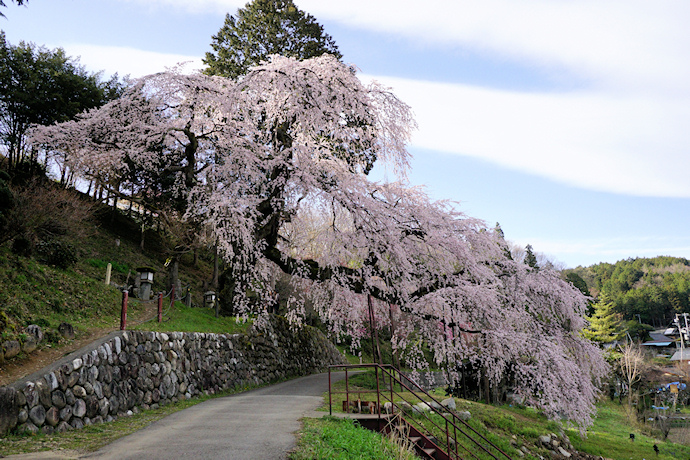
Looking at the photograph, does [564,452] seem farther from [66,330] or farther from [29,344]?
[29,344]

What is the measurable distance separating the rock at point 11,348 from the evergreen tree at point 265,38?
20.0 m

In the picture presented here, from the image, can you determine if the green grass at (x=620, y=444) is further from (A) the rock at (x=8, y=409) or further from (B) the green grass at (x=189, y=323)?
(A) the rock at (x=8, y=409)

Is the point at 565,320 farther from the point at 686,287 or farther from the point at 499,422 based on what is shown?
the point at 686,287

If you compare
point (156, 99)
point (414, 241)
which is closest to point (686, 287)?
point (414, 241)

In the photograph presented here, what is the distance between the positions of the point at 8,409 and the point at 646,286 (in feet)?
288

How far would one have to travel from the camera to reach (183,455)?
5.86 m

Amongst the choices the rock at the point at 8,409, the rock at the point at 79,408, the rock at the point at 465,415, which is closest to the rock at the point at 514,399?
the rock at the point at 465,415

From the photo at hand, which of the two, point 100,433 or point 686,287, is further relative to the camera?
point 686,287

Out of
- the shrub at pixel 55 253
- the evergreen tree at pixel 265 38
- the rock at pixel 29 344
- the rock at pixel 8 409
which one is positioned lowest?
the rock at pixel 8 409

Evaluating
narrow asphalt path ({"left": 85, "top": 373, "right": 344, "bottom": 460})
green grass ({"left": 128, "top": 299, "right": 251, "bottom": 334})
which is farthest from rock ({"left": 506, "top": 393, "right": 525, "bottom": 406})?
narrow asphalt path ({"left": 85, "top": 373, "right": 344, "bottom": 460})

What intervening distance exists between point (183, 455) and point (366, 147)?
9893mm

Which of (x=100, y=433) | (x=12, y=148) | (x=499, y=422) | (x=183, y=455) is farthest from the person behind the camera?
(x=12, y=148)

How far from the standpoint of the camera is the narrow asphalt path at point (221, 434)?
5973mm

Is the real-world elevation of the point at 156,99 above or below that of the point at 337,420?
above
